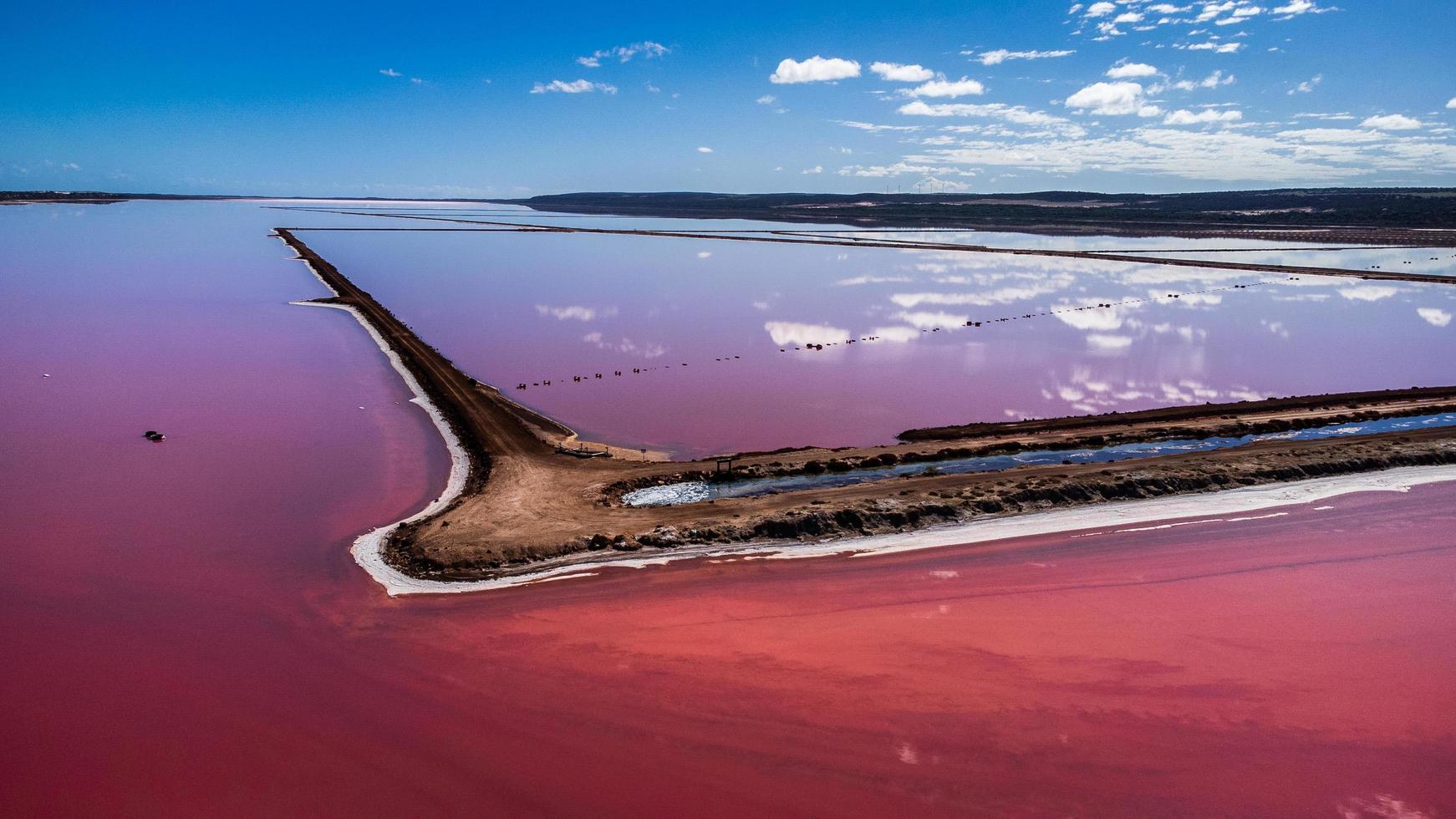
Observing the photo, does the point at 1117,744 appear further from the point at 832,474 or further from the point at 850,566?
the point at 832,474

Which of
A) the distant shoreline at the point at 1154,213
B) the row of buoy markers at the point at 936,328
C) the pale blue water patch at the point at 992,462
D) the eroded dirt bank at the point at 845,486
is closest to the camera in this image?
the eroded dirt bank at the point at 845,486

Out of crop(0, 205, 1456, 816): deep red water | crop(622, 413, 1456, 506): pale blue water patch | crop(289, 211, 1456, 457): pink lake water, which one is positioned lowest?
crop(0, 205, 1456, 816): deep red water

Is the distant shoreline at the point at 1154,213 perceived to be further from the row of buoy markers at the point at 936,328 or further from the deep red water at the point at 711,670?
the deep red water at the point at 711,670

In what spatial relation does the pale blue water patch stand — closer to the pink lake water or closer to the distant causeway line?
the pink lake water

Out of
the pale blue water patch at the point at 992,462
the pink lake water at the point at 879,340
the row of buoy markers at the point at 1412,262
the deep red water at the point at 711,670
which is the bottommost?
the deep red water at the point at 711,670

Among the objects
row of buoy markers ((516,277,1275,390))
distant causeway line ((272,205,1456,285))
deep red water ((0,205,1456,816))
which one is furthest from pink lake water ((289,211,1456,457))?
deep red water ((0,205,1456,816))

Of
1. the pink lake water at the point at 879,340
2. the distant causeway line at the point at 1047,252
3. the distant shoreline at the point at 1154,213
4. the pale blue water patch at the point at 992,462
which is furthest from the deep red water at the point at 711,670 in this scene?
the distant shoreline at the point at 1154,213

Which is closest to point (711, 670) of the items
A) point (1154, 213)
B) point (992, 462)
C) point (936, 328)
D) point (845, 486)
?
point (845, 486)
